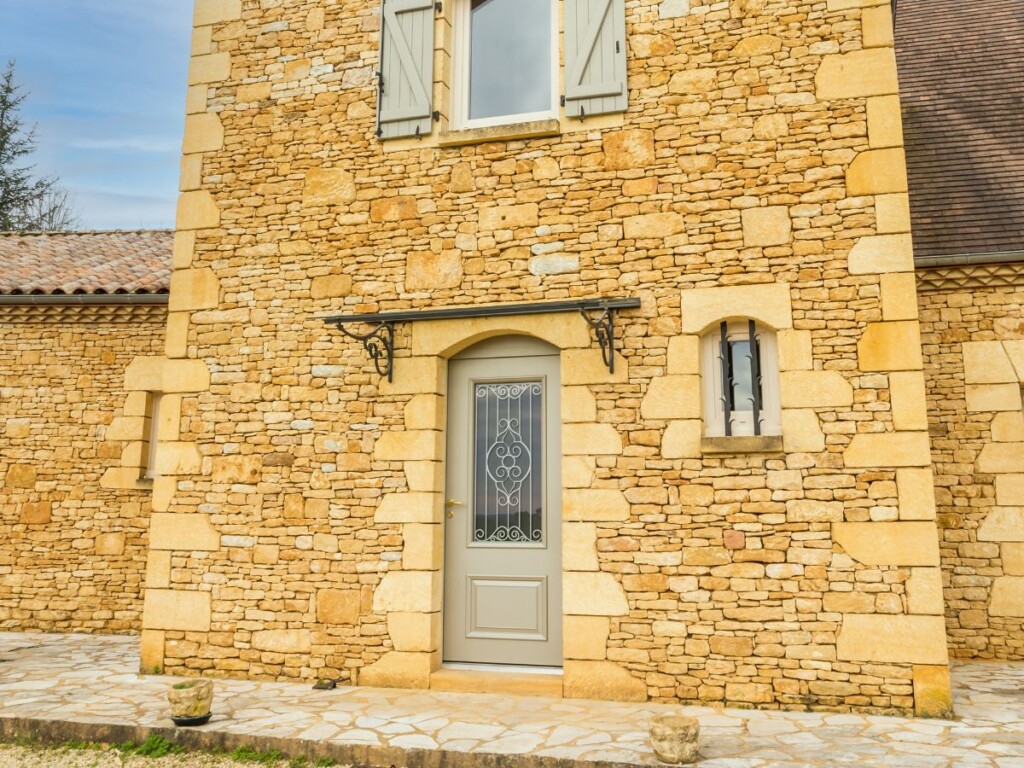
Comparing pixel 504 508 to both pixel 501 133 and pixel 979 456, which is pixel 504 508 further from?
pixel 979 456

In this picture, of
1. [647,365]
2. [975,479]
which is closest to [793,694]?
[647,365]

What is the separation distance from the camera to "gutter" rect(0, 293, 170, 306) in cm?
805

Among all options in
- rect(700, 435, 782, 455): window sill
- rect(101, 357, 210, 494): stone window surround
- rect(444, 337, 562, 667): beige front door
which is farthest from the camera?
rect(101, 357, 210, 494): stone window surround

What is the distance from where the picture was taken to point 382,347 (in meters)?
5.87

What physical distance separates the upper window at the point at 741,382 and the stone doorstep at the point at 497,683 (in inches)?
80.2

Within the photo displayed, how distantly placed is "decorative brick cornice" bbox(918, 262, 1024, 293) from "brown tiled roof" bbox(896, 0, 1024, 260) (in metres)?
0.14

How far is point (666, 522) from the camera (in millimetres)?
5168

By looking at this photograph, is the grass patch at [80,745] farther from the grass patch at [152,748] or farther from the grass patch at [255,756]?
the grass patch at [255,756]

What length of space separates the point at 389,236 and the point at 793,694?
14.2 feet

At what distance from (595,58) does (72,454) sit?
6.59 m

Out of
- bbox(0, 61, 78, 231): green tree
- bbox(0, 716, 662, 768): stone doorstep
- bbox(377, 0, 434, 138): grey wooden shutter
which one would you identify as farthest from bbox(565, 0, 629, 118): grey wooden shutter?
bbox(0, 61, 78, 231): green tree

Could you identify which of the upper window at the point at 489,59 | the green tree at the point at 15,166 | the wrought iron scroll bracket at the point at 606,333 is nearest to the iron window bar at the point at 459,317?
the wrought iron scroll bracket at the point at 606,333

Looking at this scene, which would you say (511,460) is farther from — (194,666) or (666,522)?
(194,666)

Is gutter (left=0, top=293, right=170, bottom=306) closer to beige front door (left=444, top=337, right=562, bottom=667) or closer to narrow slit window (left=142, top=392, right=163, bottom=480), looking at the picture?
narrow slit window (left=142, top=392, right=163, bottom=480)
